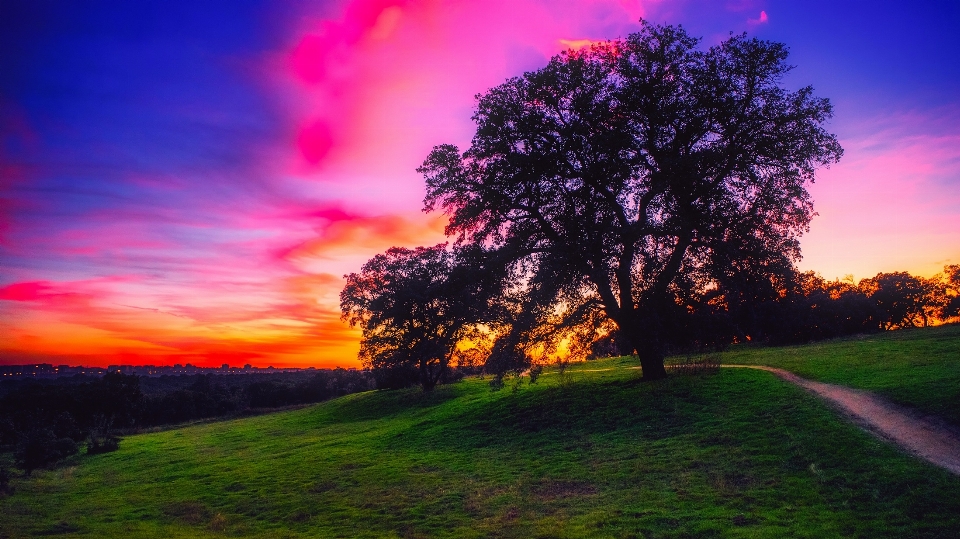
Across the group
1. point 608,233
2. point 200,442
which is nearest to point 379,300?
point 200,442

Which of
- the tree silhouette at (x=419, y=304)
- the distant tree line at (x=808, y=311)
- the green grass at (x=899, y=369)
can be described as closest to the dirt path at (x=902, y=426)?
the green grass at (x=899, y=369)

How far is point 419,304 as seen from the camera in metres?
39.7

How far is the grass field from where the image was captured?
1271cm

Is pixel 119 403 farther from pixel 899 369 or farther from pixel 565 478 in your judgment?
pixel 899 369

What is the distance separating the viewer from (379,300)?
158ft

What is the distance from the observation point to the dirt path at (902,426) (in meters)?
14.4

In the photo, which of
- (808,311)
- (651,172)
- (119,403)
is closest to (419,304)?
(651,172)

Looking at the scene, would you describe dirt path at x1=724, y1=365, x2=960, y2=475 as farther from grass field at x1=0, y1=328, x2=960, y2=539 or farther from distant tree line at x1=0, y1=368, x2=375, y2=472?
distant tree line at x1=0, y1=368, x2=375, y2=472

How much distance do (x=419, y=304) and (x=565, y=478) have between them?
23562mm

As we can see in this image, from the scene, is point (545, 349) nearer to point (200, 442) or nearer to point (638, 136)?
point (638, 136)

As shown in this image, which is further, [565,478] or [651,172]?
[651,172]

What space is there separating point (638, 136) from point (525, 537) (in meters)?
19.5

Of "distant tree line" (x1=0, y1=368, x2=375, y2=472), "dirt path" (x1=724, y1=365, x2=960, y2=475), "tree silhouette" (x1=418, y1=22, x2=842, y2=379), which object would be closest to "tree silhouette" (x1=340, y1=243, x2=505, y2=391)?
"tree silhouette" (x1=418, y1=22, x2=842, y2=379)

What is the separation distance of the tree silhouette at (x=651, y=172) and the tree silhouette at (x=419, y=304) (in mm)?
2474
